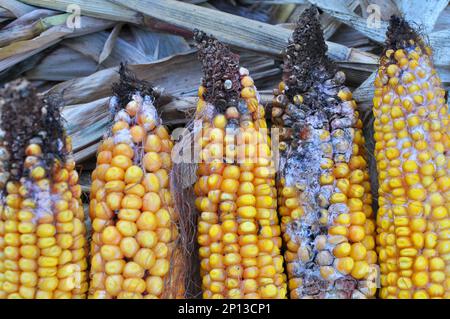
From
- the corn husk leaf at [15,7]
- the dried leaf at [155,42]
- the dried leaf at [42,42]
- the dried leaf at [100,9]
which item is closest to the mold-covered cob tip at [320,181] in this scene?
the dried leaf at [155,42]

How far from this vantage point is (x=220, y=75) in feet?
6.31

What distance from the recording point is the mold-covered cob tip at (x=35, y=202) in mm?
1755

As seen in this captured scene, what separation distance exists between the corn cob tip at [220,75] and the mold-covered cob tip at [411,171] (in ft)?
1.69

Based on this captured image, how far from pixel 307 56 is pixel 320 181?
1.45 feet

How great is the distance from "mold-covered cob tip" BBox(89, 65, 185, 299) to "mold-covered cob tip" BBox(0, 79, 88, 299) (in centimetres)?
10

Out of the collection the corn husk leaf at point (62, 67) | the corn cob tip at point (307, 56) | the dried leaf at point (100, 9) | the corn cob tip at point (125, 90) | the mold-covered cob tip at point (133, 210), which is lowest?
the mold-covered cob tip at point (133, 210)

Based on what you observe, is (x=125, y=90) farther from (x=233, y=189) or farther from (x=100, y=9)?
(x=100, y=9)

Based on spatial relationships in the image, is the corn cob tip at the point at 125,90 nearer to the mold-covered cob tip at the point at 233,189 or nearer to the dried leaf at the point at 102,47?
the mold-covered cob tip at the point at 233,189

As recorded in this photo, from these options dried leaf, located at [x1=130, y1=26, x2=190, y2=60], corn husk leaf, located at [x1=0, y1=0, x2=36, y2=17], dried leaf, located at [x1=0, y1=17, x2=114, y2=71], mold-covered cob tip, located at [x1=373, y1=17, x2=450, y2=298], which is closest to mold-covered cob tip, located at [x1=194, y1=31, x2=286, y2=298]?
mold-covered cob tip, located at [x1=373, y1=17, x2=450, y2=298]

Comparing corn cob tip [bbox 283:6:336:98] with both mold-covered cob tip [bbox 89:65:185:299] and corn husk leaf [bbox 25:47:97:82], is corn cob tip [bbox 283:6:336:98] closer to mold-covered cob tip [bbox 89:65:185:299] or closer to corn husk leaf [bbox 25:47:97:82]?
mold-covered cob tip [bbox 89:65:185:299]

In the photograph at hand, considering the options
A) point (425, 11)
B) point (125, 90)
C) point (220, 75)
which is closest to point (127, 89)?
point (125, 90)

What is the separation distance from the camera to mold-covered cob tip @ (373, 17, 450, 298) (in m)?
1.89

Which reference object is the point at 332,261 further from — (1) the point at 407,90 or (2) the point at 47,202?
(2) the point at 47,202
